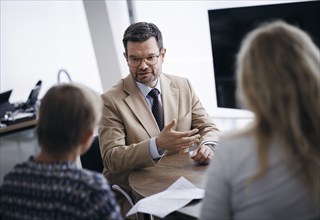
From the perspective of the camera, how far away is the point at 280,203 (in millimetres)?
982

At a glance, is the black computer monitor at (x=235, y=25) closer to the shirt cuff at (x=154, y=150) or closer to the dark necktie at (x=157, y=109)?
the dark necktie at (x=157, y=109)

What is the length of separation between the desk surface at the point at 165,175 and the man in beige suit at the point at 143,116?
5 centimetres

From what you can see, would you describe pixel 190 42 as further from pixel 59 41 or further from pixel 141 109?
pixel 59 41

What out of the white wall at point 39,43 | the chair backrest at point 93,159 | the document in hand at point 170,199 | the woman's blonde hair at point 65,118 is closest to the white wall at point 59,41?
the white wall at point 39,43

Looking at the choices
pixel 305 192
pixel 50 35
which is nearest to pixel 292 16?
pixel 305 192

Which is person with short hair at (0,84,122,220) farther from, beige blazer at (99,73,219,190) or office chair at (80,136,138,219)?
office chair at (80,136,138,219)

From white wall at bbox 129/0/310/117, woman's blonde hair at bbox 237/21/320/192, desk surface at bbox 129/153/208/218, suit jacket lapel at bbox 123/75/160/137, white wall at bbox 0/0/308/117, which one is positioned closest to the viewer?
woman's blonde hair at bbox 237/21/320/192

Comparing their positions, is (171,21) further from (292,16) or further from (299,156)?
(299,156)

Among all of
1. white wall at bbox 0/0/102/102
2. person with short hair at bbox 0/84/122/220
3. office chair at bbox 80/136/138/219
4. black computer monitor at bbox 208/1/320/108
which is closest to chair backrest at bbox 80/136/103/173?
office chair at bbox 80/136/138/219

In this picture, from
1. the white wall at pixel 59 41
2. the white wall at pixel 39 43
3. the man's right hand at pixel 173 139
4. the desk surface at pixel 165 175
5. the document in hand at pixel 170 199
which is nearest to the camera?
the document in hand at pixel 170 199

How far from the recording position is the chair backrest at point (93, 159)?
229cm

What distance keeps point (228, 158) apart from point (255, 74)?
235 millimetres

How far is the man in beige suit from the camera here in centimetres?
198

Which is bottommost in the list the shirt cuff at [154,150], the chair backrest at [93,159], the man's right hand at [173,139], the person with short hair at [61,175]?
the chair backrest at [93,159]
